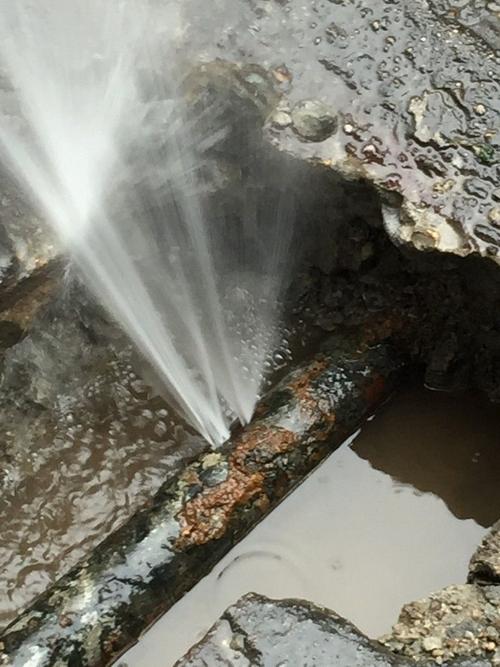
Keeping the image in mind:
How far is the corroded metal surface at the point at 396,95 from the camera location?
9.35 ft

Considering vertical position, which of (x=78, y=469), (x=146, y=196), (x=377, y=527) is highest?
(x=146, y=196)

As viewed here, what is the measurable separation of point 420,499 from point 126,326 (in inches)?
49.2

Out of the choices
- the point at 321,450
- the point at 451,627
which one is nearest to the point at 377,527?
the point at 321,450

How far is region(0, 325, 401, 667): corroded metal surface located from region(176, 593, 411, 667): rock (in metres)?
0.57

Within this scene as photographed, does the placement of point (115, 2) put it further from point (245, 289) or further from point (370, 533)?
point (370, 533)

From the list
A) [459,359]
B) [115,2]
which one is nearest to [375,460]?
[459,359]

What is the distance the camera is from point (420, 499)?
3.10 m

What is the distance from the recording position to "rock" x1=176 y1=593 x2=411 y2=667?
210cm

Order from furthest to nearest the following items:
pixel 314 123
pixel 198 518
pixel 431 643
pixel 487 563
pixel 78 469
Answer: pixel 78 469 → pixel 314 123 → pixel 198 518 → pixel 487 563 → pixel 431 643

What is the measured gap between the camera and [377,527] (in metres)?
3.03

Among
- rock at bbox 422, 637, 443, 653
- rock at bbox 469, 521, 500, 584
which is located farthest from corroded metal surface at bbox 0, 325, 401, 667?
rock at bbox 422, 637, 443, 653

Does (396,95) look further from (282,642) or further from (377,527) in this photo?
(282,642)

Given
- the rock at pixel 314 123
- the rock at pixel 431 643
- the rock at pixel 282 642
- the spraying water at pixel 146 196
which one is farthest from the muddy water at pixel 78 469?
the rock at pixel 431 643

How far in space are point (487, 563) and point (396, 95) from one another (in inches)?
60.8
